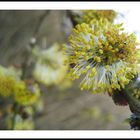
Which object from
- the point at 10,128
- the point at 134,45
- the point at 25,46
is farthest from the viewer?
the point at 25,46

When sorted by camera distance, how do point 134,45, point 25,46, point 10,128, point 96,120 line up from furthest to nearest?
1. point 96,120
2. point 25,46
3. point 10,128
4. point 134,45

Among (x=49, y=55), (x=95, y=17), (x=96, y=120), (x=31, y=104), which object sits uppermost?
(x=95, y=17)

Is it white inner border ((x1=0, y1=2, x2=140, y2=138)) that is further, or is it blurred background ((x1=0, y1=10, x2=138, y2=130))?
blurred background ((x1=0, y1=10, x2=138, y2=130))

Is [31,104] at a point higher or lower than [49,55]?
lower
